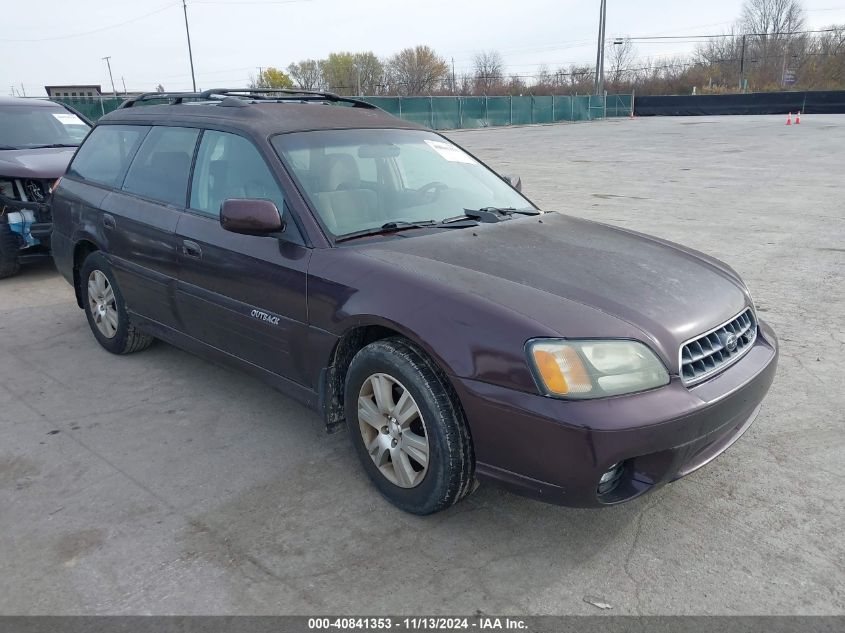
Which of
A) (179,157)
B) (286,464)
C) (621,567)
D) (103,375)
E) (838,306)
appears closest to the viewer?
(621,567)

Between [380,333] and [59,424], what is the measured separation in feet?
6.80

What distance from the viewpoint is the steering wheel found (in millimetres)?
3714

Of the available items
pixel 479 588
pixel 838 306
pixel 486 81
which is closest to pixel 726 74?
pixel 486 81

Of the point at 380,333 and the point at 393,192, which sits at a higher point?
the point at 393,192

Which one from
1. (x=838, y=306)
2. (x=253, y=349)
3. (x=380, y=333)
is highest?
(x=380, y=333)

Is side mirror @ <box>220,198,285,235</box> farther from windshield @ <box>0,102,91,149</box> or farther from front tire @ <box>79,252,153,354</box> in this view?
windshield @ <box>0,102,91,149</box>

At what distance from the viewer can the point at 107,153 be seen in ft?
15.6

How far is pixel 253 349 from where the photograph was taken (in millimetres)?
3496

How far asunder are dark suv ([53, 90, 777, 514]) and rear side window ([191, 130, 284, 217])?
0.04 ft

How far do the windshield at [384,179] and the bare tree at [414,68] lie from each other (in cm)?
7956

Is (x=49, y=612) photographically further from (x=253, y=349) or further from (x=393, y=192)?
(x=393, y=192)

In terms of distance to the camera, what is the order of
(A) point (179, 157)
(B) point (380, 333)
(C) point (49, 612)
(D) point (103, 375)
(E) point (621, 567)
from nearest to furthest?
(C) point (49, 612), (E) point (621, 567), (B) point (380, 333), (A) point (179, 157), (D) point (103, 375)

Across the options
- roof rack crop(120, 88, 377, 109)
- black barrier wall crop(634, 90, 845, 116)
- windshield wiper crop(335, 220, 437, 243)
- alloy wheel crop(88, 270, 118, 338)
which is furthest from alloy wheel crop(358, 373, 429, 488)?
black barrier wall crop(634, 90, 845, 116)

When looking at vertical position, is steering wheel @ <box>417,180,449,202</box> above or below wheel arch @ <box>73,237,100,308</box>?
above
